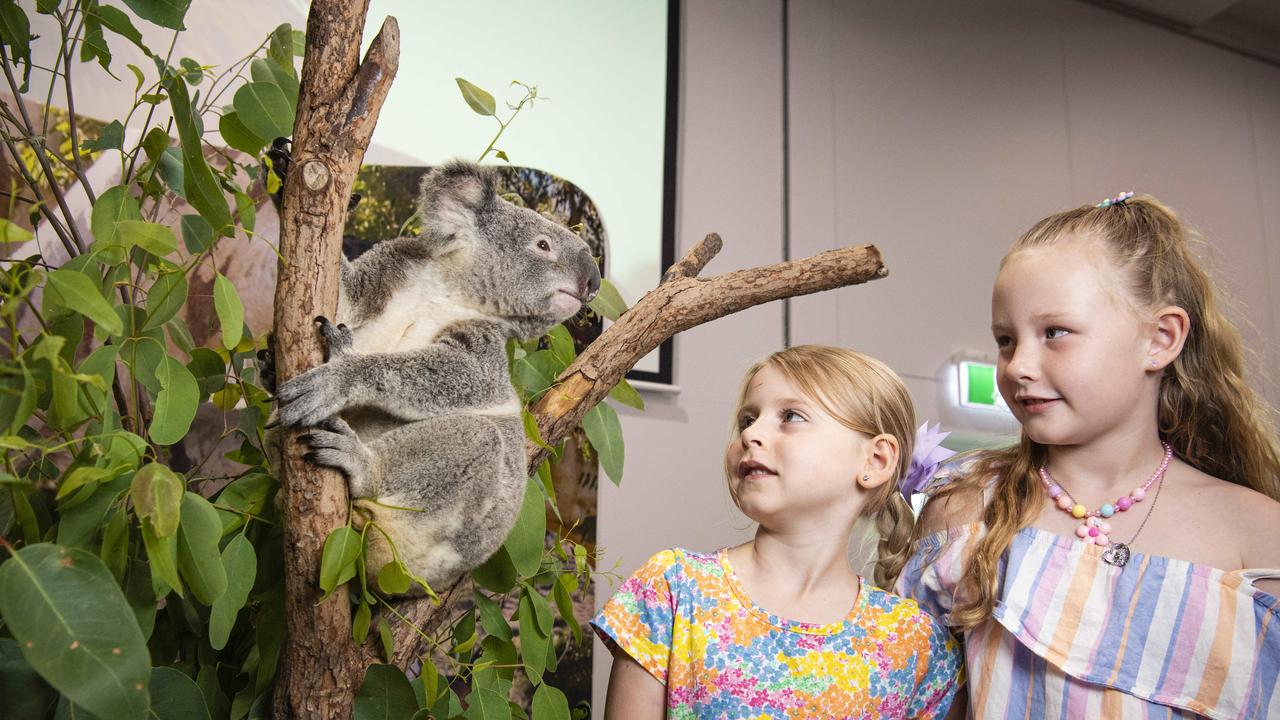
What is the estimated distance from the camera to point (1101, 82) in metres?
3.41

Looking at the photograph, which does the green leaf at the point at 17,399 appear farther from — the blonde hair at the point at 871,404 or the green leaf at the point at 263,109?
the blonde hair at the point at 871,404

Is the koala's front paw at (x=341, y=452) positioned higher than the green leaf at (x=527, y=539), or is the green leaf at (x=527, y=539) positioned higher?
the koala's front paw at (x=341, y=452)

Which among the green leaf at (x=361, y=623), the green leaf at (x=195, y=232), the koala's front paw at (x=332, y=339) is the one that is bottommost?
the green leaf at (x=361, y=623)

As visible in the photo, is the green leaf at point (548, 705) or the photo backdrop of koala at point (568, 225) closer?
the green leaf at point (548, 705)

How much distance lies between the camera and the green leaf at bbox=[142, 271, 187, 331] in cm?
91

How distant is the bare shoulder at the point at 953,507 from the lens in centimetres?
142

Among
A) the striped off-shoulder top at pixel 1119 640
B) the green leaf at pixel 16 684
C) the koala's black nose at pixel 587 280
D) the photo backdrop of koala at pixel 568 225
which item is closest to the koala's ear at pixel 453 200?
the koala's black nose at pixel 587 280

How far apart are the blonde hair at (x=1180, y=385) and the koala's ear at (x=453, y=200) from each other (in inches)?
31.1

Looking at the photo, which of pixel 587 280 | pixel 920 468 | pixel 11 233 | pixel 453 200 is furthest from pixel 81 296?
pixel 920 468

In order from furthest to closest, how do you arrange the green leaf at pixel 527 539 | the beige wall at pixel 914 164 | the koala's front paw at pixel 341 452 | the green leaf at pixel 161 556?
the beige wall at pixel 914 164 → the green leaf at pixel 527 539 → the koala's front paw at pixel 341 452 → the green leaf at pixel 161 556

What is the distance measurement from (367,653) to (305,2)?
167cm

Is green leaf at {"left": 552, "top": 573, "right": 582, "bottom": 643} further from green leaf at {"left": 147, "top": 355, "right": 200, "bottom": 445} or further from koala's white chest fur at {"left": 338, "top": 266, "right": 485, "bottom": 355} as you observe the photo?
green leaf at {"left": 147, "top": 355, "right": 200, "bottom": 445}

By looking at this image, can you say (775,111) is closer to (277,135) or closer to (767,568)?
(767,568)

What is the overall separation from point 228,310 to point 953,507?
1.09 meters
